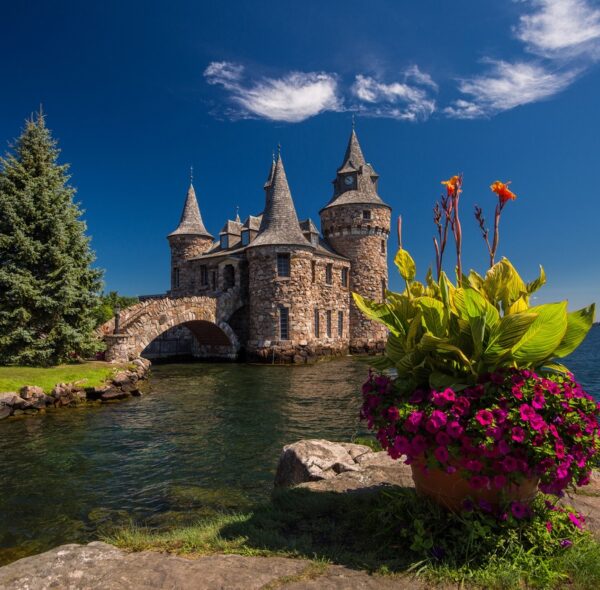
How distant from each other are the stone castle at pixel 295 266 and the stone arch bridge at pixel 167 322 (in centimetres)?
90

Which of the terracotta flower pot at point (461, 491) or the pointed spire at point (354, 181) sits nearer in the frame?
the terracotta flower pot at point (461, 491)

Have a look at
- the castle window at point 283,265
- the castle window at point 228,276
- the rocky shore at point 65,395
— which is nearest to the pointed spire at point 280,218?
the castle window at point 283,265

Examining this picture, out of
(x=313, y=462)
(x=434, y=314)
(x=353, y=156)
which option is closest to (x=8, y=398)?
(x=313, y=462)

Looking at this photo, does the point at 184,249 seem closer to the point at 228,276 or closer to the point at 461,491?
the point at 228,276

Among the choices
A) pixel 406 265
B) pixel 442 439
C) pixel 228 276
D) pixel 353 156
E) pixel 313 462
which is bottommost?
pixel 313 462

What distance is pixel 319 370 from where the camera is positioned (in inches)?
971

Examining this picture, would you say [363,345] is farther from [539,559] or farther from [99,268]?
[539,559]

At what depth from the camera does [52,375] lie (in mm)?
15273

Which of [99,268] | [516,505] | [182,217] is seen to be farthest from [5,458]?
[182,217]

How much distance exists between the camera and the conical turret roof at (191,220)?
1410 inches

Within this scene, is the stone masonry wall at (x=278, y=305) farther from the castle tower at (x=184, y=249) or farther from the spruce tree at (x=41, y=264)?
the spruce tree at (x=41, y=264)

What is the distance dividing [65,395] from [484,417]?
14.5 metres

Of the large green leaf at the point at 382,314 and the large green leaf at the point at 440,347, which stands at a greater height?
the large green leaf at the point at 382,314

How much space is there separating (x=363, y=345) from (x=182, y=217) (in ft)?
60.6
